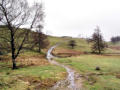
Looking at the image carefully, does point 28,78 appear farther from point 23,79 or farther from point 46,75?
point 46,75

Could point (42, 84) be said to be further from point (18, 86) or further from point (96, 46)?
point (96, 46)

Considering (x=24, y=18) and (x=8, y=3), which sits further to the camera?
(x=24, y=18)

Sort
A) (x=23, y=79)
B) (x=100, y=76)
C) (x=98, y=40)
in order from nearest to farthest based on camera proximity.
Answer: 1. (x=23, y=79)
2. (x=100, y=76)
3. (x=98, y=40)

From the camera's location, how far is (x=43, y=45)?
50.3 m

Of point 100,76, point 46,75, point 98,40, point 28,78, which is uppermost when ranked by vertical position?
point 98,40

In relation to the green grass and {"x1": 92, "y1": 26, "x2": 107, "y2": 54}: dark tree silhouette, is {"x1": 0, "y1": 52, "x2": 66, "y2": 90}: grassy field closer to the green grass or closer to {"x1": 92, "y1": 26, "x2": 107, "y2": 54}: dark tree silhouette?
the green grass

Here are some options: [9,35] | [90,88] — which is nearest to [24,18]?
[9,35]

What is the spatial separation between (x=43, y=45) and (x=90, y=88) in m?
40.9

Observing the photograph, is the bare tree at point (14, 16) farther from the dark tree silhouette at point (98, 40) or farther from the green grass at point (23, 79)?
the dark tree silhouette at point (98, 40)

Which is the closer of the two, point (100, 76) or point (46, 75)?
point (46, 75)

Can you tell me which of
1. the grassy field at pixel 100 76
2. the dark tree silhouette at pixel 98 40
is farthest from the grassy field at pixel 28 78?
the dark tree silhouette at pixel 98 40

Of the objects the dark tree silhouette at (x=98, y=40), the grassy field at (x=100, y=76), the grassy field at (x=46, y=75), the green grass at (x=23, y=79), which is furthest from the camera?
the dark tree silhouette at (x=98, y=40)

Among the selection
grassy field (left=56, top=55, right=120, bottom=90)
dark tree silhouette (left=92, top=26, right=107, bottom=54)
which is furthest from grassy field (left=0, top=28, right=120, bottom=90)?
dark tree silhouette (left=92, top=26, right=107, bottom=54)

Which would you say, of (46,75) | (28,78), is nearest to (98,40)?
(46,75)
